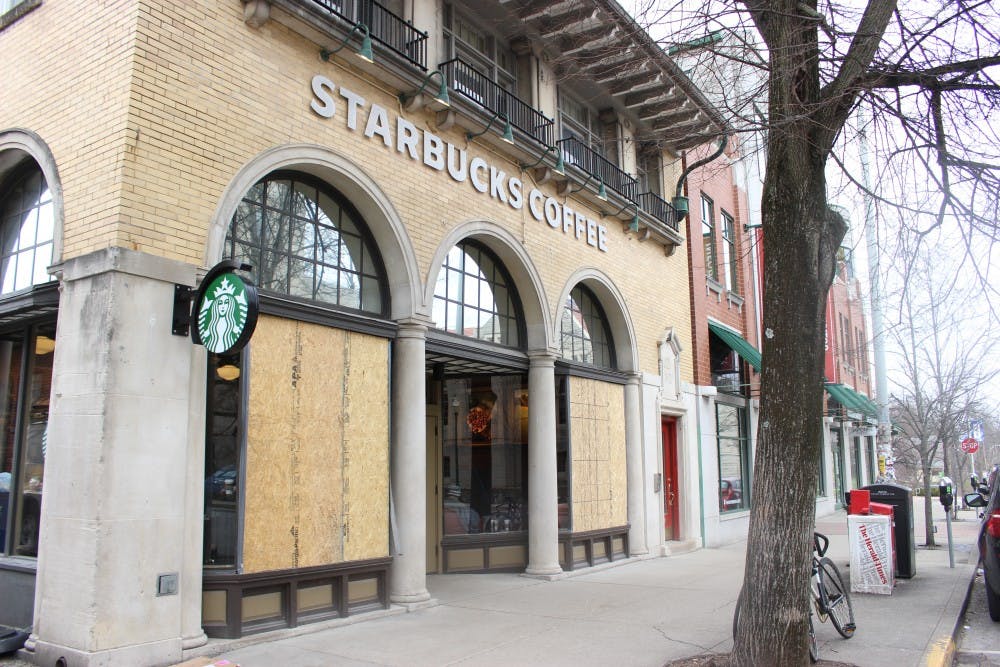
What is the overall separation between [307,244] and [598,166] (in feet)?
23.5

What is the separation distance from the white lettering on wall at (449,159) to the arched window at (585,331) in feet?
3.42

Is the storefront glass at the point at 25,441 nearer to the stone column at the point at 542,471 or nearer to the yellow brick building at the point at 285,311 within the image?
the yellow brick building at the point at 285,311

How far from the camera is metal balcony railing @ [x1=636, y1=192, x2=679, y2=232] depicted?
1571 cm

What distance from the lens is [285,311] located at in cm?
791

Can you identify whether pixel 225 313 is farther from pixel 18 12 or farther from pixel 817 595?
pixel 817 595

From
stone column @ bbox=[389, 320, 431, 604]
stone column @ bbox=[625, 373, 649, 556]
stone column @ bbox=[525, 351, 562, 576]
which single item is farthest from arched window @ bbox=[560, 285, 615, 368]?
stone column @ bbox=[389, 320, 431, 604]

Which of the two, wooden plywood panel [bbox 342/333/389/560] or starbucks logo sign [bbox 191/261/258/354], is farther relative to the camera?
wooden plywood panel [bbox 342/333/389/560]

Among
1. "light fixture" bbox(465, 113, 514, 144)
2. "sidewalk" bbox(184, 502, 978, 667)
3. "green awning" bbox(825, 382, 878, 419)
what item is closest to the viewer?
"sidewalk" bbox(184, 502, 978, 667)

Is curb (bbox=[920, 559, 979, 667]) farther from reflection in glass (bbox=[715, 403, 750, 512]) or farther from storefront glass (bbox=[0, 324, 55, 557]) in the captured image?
reflection in glass (bbox=[715, 403, 750, 512])

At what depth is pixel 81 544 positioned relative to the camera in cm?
625

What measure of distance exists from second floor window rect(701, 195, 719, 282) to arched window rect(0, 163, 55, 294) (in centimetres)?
1377

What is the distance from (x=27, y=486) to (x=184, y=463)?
240cm

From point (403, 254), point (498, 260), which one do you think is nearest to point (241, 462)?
point (403, 254)

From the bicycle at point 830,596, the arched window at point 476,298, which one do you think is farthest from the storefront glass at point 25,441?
the bicycle at point 830,596
